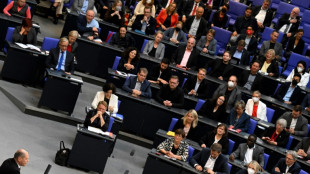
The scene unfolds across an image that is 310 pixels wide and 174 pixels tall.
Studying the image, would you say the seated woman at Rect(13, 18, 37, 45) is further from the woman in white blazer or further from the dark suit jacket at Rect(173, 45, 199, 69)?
the woman in white blazer

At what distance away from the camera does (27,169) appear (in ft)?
38.8

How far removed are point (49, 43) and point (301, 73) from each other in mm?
5810

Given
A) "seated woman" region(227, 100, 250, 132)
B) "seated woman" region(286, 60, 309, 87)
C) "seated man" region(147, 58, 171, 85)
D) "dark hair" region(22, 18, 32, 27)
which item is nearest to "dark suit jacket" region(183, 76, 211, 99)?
"seated man" region(147, 58, 171, 85)

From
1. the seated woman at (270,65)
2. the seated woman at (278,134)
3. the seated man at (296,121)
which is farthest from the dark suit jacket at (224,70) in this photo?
the seated woman at (278,134)

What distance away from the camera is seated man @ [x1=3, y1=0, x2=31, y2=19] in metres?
16.4

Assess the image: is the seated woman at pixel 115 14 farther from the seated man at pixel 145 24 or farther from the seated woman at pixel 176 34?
the seated woman at pixel 176 34

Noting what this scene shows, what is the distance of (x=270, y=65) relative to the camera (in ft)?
57.6

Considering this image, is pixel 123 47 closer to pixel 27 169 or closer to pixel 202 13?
pixel 202 13

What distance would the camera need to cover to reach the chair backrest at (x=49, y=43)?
605 inches

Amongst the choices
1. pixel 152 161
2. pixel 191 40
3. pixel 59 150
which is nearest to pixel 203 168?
pixel 152 161

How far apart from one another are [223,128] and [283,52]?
19.2 ft

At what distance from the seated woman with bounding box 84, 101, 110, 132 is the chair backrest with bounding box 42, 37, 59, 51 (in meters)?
2.97

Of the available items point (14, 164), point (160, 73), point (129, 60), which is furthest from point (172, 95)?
point (14, 164)

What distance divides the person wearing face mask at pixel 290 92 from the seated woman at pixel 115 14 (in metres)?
3.86
